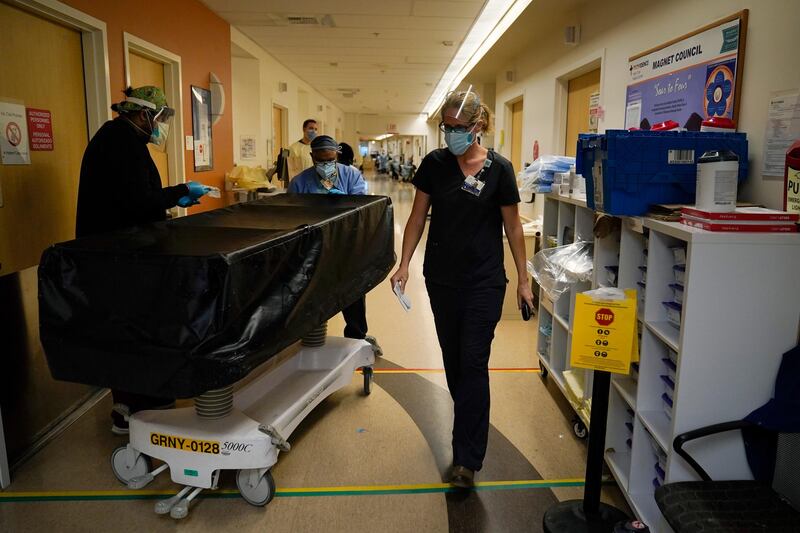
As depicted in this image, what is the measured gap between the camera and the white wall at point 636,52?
2.20 meters

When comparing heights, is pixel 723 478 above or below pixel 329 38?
below

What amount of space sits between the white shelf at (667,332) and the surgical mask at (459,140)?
37.0 inches

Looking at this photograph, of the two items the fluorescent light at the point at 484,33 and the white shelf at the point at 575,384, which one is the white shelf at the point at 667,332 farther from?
the fluorescent light at the point at 484,33

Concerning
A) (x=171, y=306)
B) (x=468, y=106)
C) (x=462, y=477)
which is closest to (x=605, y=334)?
(x=462, y=477)

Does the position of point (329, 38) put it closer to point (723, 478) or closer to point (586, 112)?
point (586, 112)

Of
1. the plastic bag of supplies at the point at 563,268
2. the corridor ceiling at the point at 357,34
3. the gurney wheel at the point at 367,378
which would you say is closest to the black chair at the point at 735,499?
the plastic bag of supplies at the point at 563,268

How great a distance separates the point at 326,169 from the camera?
11.3 ft

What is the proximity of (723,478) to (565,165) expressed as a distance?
2.20 metres

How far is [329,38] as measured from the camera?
7.06 metres

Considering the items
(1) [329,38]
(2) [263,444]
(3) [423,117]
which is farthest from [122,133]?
(3) [423,117]

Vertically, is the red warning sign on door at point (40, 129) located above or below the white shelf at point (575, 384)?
above

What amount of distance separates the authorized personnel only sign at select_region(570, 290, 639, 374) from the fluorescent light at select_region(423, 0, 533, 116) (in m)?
3.57

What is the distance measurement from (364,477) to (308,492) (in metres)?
0.25

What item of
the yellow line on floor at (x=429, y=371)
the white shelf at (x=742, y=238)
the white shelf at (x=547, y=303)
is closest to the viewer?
the white shelf at (x=742, y=238)
